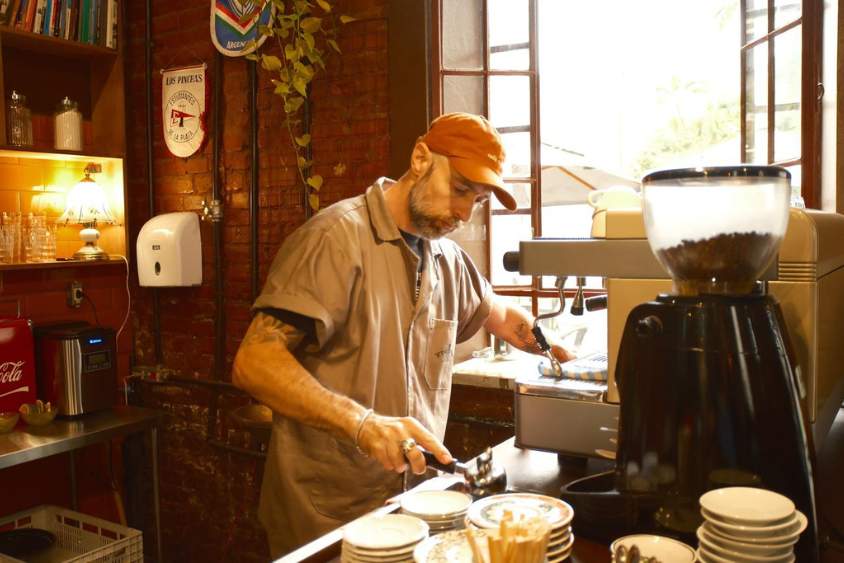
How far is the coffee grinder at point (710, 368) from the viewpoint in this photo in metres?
0.92

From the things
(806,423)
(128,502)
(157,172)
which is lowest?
(128,502)

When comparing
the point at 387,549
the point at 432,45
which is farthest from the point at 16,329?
the point at 387,549

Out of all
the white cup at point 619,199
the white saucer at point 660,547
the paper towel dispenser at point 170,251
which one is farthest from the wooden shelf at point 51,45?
the white saucer at point 660,547

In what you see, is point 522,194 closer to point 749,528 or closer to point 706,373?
point 706,373

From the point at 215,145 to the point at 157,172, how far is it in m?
0.45

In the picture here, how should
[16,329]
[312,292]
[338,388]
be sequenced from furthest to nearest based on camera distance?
[16,329], [338,388], [312,292]

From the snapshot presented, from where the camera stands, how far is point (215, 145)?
3.23 metres

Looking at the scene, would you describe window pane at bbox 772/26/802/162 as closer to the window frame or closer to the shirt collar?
the window frame

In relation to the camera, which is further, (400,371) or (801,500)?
(400,371)

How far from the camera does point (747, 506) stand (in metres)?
0.86

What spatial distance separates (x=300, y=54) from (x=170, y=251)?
3.40ft

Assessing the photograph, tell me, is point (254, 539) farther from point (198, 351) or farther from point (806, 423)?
point (806, 423)

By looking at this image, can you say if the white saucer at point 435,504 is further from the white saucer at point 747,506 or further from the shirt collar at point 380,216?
the shirt collar at point 380,216

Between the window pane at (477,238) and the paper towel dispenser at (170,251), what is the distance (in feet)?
4.14
